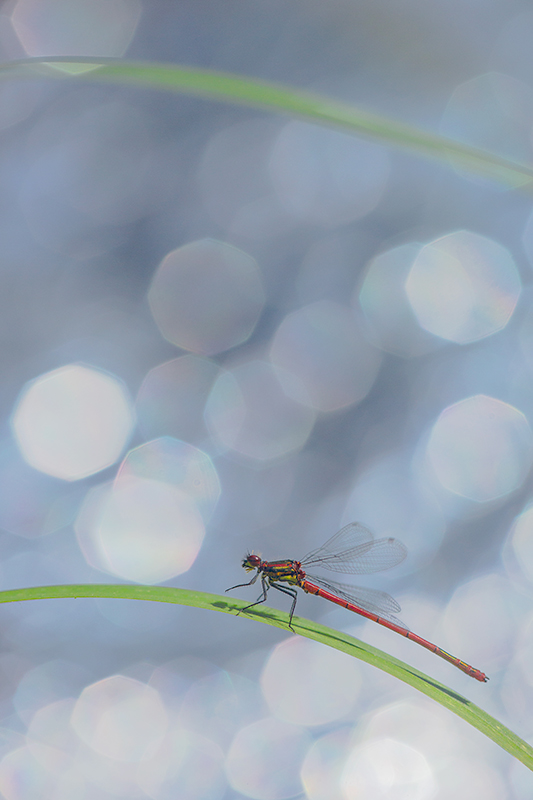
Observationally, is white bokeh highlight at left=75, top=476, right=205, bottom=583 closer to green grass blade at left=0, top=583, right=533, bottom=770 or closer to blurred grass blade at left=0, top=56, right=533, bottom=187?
green grass blade at left=0, top=583, right=533, bottom=770

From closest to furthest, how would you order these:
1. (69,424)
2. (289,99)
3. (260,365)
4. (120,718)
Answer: (289,99) < (120,718) < (69,424) < (260,365)

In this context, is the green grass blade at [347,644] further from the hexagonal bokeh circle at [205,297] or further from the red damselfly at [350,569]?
the hexagonal bokeh circle at [205,297]

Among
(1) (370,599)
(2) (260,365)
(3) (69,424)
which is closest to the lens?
(1) (370,599)

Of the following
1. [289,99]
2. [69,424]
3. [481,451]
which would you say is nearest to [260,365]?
[69,424]

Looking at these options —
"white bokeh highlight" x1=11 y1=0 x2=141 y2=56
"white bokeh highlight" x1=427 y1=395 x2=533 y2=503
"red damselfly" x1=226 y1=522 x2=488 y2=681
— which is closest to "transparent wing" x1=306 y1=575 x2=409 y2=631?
"red damselfly" x1=226 y1=522 x2=488 y2=681

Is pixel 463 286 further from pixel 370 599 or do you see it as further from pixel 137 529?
pixel 137 529

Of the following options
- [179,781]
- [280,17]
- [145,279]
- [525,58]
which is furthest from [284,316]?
[179,781]

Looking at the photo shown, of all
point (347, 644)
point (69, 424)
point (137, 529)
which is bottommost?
point (347, 644)

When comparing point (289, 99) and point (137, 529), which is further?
point (137, 529)

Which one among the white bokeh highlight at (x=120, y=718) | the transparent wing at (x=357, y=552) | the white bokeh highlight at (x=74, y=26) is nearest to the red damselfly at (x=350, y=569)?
the transparent wing at (x=357, y=552)
